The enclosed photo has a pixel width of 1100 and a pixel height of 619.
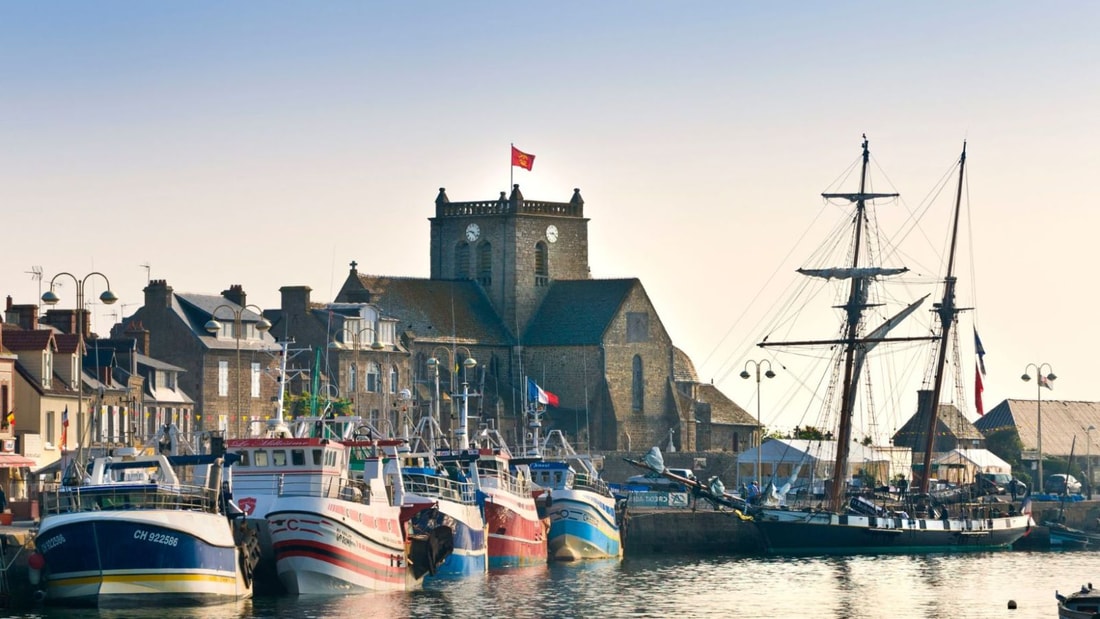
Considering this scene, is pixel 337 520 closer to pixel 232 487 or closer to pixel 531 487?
pixel 232 487

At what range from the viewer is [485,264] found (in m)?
150

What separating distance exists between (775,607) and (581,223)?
8706cm

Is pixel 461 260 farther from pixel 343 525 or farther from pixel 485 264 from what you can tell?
pixel 343 525

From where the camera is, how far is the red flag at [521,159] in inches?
5615

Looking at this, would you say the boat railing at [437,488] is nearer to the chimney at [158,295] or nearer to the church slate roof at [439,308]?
the chimney at [158,295]

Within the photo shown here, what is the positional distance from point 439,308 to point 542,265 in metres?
9.88

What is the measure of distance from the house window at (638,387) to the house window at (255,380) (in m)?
33.4

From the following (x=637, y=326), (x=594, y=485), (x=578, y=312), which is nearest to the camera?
(x=594, y=485)

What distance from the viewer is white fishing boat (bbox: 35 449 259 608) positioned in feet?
186

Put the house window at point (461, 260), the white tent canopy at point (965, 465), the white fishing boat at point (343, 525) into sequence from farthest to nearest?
1. the house window at point (461, 260)
2. the white tent canopy at point (965, 465)
3. the white fishing boat at point (343, 525)

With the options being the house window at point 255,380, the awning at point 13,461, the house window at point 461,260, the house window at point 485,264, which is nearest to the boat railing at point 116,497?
the awning at point 13,461

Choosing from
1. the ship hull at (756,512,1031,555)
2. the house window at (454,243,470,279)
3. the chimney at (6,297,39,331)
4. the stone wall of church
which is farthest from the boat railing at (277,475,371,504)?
→ the house window at (454,243,470,279)

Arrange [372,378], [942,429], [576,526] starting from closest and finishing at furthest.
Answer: [576,526] → [372,378] → [942,429]

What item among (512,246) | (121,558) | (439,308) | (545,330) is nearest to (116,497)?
(121,558)
